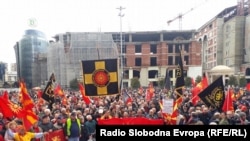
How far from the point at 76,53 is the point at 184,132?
5348cm

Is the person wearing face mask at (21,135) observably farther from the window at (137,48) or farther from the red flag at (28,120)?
the window at (137,48)

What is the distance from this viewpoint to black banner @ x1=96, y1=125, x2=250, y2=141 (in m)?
2.82

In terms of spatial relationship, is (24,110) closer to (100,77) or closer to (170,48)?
(100,77)

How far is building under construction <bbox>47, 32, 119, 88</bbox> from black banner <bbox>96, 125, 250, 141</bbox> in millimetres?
51423

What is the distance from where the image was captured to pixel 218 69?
50.3 m

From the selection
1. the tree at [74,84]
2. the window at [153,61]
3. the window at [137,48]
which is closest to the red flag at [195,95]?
the tree at [74,84]

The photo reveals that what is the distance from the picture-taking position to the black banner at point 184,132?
Result: 2.82 meters

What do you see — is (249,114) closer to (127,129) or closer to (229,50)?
(127,129)

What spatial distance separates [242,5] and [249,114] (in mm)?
60602

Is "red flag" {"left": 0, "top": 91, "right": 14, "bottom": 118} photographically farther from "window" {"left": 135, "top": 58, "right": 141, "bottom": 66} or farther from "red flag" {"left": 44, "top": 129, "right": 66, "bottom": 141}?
"window" {"left": 135, "top": 58, "right": 141, "bottom": 66}

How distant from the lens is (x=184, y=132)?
112 inches

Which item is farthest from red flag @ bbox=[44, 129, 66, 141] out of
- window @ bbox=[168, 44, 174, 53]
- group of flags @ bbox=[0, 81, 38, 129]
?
window @ bbox=[168, 44, 174, 53]

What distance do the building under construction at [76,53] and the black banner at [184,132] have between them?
51.4m

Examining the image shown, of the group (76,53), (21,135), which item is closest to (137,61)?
(76,53)
